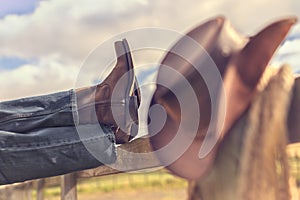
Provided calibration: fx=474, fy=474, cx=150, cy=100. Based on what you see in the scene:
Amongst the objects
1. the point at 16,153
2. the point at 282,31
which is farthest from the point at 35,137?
the point at 282,31

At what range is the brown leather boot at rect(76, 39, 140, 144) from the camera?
72 centimetres

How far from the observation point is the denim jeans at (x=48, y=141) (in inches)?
31.0

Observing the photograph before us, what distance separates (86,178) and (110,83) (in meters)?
0.55

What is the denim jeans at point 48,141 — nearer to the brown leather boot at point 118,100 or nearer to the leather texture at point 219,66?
the brown leather boot at point 118,100

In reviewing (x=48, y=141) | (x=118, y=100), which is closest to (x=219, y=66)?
(x=118, y=100)

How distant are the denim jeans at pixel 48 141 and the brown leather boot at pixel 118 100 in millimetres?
20

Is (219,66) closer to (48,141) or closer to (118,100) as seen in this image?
(118,100)

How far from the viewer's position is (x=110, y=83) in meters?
0.75

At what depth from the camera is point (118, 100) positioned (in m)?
0.73

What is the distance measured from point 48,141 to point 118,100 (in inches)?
7.6

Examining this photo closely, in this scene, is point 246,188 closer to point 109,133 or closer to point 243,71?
point 243,71

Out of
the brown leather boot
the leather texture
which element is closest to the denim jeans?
the brown leather boot

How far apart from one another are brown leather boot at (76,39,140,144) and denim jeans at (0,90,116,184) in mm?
20

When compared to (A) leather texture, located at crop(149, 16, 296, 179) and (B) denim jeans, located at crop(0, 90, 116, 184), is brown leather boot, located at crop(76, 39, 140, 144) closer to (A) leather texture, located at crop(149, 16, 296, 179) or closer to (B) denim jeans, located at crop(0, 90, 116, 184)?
(B) denim jeans, located at crop(0, 90, 116, 184)
